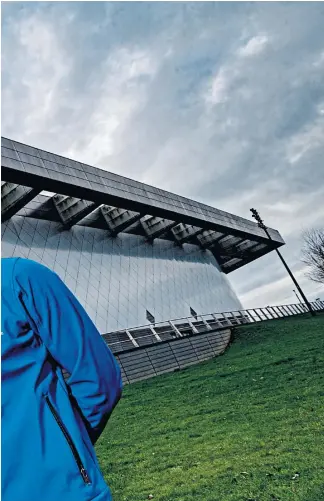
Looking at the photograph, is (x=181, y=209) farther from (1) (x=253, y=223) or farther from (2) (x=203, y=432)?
(2) (x=203, y=432)

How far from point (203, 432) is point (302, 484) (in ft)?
9.36

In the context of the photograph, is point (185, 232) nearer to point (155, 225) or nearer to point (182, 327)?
point (155, 225)

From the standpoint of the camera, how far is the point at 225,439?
19.1 ft

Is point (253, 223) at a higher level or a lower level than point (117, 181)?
lower

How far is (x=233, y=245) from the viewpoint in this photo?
42.2 meters

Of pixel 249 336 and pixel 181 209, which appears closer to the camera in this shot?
pixel 249 336

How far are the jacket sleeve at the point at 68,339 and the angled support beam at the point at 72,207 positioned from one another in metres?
22.6

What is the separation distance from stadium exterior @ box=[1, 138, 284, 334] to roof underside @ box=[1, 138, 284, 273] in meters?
0.06

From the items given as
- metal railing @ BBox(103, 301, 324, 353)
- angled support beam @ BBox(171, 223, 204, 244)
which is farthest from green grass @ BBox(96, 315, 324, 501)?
angled support beam @ BBox(171, 223, 204, 244)

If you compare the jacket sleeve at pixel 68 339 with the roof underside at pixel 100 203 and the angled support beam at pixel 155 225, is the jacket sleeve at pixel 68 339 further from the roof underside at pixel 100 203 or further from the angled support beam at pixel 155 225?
the angled support beam at pixel 155 225

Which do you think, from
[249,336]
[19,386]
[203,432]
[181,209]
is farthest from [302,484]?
[181,209]

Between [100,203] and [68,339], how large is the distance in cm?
2274

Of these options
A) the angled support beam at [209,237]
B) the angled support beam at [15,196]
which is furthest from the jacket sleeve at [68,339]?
the angled support beam at [209,237]

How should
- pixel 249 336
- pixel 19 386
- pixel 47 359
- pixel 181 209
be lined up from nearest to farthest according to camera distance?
pixel 19 386 → pixel 47 359 → pixel 249 336 → pixel 181 209
